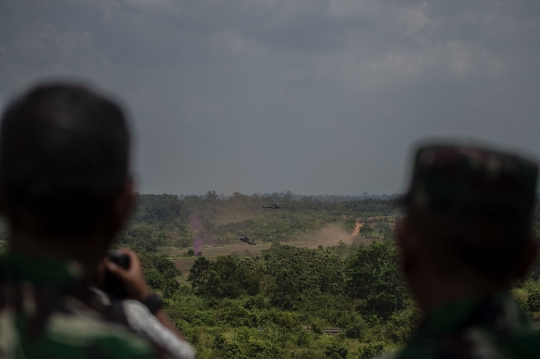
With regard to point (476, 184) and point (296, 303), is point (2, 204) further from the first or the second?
point (296, 303)

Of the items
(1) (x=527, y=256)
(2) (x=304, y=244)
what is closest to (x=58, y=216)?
(1) (x=527, y=256)

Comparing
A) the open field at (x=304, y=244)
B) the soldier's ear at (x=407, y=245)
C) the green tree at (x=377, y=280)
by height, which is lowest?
the open field at (x=304, y=244)

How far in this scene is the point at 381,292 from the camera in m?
27.1

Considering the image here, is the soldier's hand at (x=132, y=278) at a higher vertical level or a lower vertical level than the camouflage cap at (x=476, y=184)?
lower

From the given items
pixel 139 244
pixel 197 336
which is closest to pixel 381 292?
pixel 197 336

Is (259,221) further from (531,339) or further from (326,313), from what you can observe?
(531,339)

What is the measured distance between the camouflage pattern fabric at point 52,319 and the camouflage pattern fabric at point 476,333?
488 millimetres

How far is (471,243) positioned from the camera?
1009mm

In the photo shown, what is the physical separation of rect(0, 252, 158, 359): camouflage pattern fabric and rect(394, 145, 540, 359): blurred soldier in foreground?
50 centimetres

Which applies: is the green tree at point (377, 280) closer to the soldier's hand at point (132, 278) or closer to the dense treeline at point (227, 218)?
the soldier's hand at point (132, 278)

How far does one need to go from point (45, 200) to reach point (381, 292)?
1079 inches

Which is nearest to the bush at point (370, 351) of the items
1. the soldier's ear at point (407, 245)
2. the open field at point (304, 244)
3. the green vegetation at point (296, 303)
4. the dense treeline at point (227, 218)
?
the green vegetation at point (296, 303)

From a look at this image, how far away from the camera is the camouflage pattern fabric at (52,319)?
0.89 metres

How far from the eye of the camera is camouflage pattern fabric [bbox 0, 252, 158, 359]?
89 centimetres
